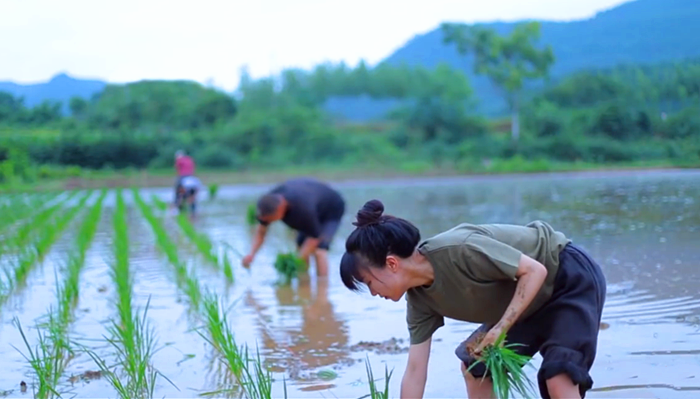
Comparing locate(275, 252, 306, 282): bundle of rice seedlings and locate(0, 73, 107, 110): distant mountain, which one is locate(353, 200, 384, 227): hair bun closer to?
locate(275, 252, 306, 282): bundle of rice seedlings

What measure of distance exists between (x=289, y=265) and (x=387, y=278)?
155 inches

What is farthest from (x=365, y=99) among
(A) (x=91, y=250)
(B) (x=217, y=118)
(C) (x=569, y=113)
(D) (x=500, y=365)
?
(D) (x=500, y=365)

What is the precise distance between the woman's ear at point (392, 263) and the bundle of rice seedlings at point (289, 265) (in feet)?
12.9

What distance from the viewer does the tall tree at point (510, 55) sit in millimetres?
33625

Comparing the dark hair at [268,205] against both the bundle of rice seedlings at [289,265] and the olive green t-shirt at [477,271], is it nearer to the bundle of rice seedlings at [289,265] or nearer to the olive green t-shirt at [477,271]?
the bundle of rice seedlings at [289,265]

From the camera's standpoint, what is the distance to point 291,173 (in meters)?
28.4

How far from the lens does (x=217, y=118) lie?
4100 centimetres

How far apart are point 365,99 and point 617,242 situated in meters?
42.9

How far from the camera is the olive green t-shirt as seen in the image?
Answer: 2301 mm

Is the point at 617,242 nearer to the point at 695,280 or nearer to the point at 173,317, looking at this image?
the point at 695,280

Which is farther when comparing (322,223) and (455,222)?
(455,222)

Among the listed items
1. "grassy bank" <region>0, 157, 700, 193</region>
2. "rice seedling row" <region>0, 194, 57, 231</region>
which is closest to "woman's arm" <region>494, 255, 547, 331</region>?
"rice seedling row" <region>0, 194, 57, 231</region>

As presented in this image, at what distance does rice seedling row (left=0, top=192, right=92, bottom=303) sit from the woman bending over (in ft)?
12.7

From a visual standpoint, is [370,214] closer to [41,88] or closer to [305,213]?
[305,213]
